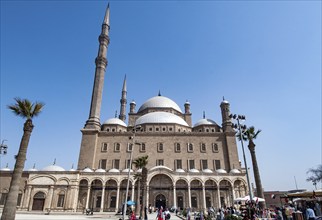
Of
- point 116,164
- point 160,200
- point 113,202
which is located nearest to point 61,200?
point 113,202

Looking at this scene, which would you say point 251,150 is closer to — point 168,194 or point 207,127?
point 168,194

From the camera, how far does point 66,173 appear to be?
3058cm

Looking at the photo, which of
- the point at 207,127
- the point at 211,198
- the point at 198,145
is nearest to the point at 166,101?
the point at 207,127

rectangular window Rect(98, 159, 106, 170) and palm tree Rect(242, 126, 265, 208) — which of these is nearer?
palm tree Rect(242, 126, 265, 208)

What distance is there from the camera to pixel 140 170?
31734 mm

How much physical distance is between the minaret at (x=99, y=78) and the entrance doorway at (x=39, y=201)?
11.6 m

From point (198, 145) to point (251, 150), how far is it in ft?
43.1

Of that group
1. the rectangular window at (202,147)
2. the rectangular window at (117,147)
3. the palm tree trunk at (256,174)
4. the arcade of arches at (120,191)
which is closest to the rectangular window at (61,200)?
the arcade of arches at (120,191)

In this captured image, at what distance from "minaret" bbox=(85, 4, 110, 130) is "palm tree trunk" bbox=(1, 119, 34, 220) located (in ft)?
68.8

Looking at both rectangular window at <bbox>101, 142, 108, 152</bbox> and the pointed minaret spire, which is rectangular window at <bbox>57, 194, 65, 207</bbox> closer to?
rectangular window at <bbox>101, 142, 108, 152</bbox>

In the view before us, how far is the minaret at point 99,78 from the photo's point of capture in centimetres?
3625

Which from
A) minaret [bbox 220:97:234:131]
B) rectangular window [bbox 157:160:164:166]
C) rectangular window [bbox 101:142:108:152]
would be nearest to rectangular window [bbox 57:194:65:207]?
rectangular window [bbox 101:142:108:152]

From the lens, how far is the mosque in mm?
29969

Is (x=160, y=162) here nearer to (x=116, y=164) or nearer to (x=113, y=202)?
(x=116, y=164)
